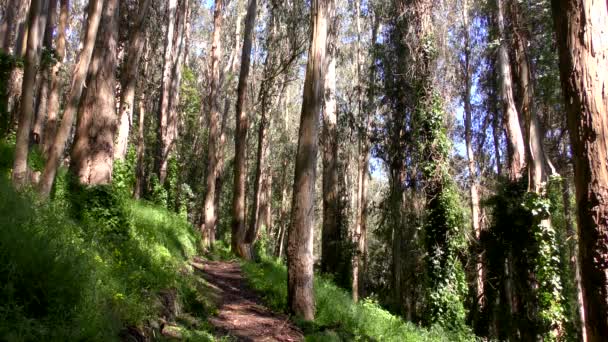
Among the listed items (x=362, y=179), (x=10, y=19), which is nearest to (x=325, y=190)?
(x=362, y=179)

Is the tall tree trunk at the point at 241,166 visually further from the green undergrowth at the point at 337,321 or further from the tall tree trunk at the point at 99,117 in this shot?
the tall tree trunk at the point at 99,117

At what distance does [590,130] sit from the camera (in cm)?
A: 352

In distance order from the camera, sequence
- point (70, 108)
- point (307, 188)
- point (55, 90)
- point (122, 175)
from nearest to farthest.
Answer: point (70, 108)
point (307, 188)
point (122, 175)
point (55, 90)

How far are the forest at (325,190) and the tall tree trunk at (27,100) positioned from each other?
0.04 m

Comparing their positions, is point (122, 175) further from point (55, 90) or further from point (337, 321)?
point (337, 321)

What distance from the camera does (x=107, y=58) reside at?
10.9 meters

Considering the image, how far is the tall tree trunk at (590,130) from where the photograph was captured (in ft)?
11.1

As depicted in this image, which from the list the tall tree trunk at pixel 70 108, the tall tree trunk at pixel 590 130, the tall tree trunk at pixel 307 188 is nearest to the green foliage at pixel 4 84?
the tall tree trunk at pixel 70 108

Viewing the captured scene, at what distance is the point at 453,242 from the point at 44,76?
1337 centimetres

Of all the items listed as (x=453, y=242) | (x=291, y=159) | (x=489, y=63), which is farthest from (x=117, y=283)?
(x=291, y=159)

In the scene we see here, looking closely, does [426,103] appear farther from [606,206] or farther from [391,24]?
[606,206]

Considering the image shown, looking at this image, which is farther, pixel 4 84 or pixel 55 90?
pixel 55 90

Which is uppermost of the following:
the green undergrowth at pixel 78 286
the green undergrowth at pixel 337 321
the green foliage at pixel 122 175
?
the green foliage at pixel 122 175

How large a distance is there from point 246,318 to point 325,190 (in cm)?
1039
